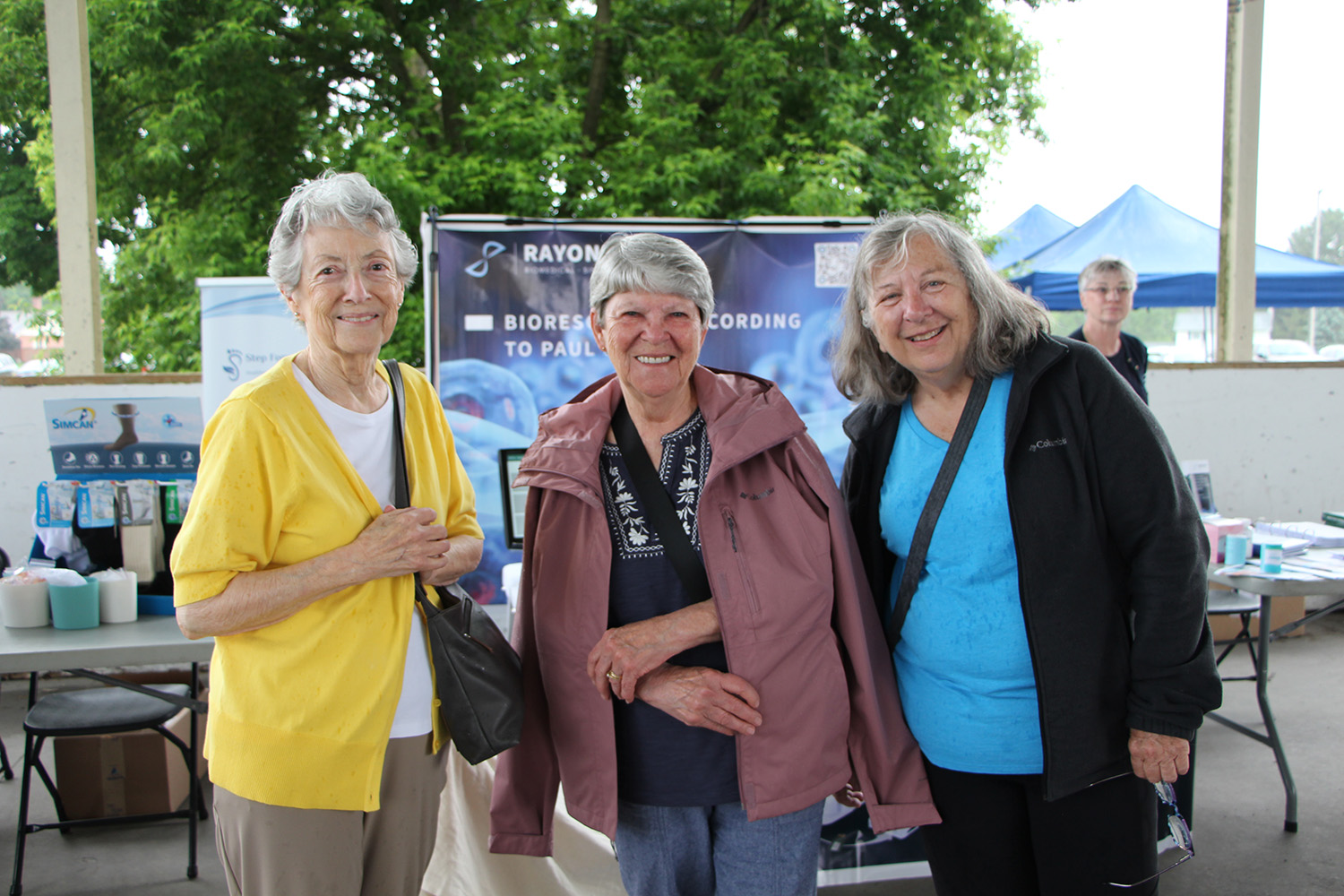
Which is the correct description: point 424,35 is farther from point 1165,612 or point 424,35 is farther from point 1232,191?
point 1165,612

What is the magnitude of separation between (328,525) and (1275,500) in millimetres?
6656

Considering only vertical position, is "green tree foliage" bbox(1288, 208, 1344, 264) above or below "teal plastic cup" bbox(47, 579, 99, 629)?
above

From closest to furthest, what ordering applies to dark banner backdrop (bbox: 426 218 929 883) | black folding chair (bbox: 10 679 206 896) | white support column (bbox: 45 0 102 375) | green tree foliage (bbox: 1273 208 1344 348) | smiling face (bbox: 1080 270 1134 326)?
black folding chair (bbox: 10 679 206 896), smiling face (bbox: 1080 270 1134 326), dark banner backdrop (bbox: 426 218 929 883), white support column (bbox: 45 0 102 375), green tree foliage (bbox: 1273 208 1344 348)

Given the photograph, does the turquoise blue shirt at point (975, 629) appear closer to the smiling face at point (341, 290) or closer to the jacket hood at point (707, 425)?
the jacket hood at point (707, 425)

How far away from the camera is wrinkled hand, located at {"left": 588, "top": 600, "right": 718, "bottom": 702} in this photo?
1361mm

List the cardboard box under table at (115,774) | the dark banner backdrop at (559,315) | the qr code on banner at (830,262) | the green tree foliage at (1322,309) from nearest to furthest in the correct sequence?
1. the cardboard box under table at (115,774)
2. the dark banner backdrop at (559,315)
3. the qr code on banner at (830,262)
4. the green tree foliage at (1322,309)

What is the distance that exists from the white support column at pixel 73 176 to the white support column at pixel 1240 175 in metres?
7.66

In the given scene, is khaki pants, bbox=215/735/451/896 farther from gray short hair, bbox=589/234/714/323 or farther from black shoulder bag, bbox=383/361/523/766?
gray short hair, bbox=589/234/714/323

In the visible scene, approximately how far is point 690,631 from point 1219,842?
266cm

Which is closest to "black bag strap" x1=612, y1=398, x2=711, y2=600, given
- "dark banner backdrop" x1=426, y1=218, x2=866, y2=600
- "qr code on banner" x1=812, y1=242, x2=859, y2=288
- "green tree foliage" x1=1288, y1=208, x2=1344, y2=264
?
"dark banner backdrop" x1=426, y1=218, x2=866, y2=600

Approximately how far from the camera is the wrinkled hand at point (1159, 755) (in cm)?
140

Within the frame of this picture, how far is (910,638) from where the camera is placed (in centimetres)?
154

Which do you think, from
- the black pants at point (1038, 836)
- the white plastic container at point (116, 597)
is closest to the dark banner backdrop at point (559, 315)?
the white plastic container at point (116, 597)

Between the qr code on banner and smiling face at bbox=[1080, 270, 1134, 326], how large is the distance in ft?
3.53
